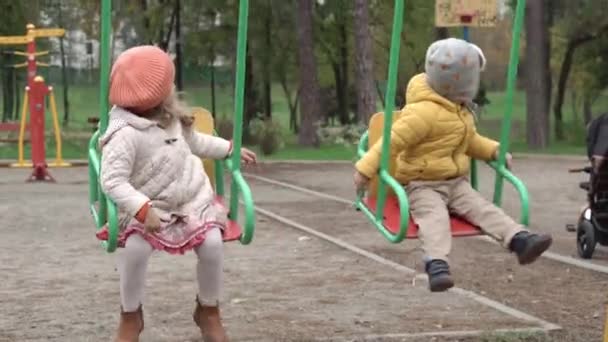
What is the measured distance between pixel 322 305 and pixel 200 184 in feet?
6.71

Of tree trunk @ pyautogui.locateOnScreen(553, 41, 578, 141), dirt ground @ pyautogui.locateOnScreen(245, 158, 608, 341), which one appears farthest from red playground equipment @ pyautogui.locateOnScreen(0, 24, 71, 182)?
tree trunk @ pyautogui.locateOnScreen(553, 41, 578, 141)

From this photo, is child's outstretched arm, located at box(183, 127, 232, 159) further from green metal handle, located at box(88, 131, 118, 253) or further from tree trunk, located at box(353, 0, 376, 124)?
tree trunk, located at box(353, 0, 376, 124)

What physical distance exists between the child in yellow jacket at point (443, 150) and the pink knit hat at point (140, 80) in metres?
0.97

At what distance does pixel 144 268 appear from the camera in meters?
5.14

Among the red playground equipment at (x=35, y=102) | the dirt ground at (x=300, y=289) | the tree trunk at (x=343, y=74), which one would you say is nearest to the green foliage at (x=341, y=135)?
the tree trunk at (x=343, y=74)

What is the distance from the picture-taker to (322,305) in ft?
22.9

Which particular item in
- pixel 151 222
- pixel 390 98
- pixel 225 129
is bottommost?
pixel 225 129

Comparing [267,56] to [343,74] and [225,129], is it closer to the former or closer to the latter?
[343,74]

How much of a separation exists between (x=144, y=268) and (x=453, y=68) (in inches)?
68.3

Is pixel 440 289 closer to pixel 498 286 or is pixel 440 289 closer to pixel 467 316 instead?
pixel 467 316

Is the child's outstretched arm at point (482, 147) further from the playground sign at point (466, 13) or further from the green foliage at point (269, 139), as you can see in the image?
the green foliage at point (269, 139)

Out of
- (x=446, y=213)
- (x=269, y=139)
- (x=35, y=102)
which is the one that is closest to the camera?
(x=446, y=213)

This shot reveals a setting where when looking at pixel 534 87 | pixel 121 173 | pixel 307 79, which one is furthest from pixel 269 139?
pixel 121 173

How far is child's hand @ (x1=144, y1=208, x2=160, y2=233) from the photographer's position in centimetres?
485
